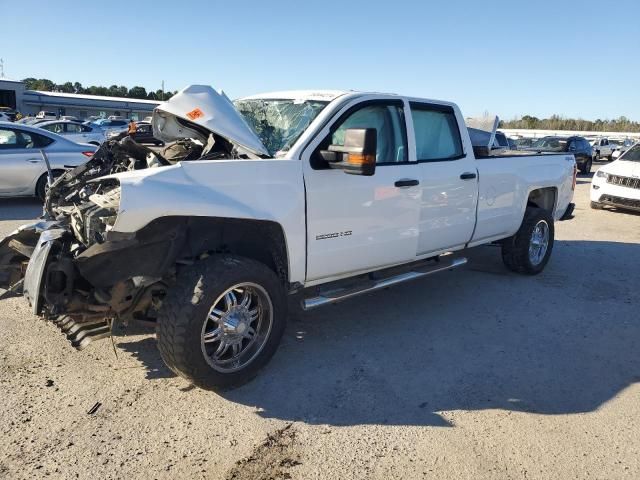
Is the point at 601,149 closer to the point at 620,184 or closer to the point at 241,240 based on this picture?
the point at 620,184

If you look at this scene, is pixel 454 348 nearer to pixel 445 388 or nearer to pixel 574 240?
pixel 445 388

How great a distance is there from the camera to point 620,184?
37.7 ft

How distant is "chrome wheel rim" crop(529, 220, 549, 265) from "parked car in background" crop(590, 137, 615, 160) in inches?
1235

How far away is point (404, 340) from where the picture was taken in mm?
4555

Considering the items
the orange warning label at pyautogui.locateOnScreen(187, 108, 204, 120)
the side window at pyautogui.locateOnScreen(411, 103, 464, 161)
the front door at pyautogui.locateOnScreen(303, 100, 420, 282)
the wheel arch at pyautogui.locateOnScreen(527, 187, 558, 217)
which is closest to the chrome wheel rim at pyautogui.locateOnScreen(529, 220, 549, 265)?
the wheel arch at pyautogui.locateOnScreen(527, 187, 558, 217)

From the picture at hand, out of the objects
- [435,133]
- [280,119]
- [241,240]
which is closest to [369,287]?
[241,240]

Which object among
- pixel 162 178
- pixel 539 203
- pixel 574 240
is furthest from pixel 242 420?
pixel 574 240

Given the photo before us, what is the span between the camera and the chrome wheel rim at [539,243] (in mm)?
6633

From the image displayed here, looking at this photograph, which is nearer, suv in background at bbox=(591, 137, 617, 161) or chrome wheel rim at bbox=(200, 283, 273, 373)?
chrome wheel rim at bbox=(200, 283, 273, 373)

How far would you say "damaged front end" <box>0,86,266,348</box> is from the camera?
3340 mm

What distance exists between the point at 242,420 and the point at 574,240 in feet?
24.6

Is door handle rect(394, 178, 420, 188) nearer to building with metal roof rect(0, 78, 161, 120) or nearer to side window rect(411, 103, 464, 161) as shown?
side window rect(411, 103, 464, 161)

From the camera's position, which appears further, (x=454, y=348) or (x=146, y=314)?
(x=454, y=348)

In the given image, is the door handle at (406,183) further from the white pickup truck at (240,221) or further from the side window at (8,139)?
the side window at (8,139)
